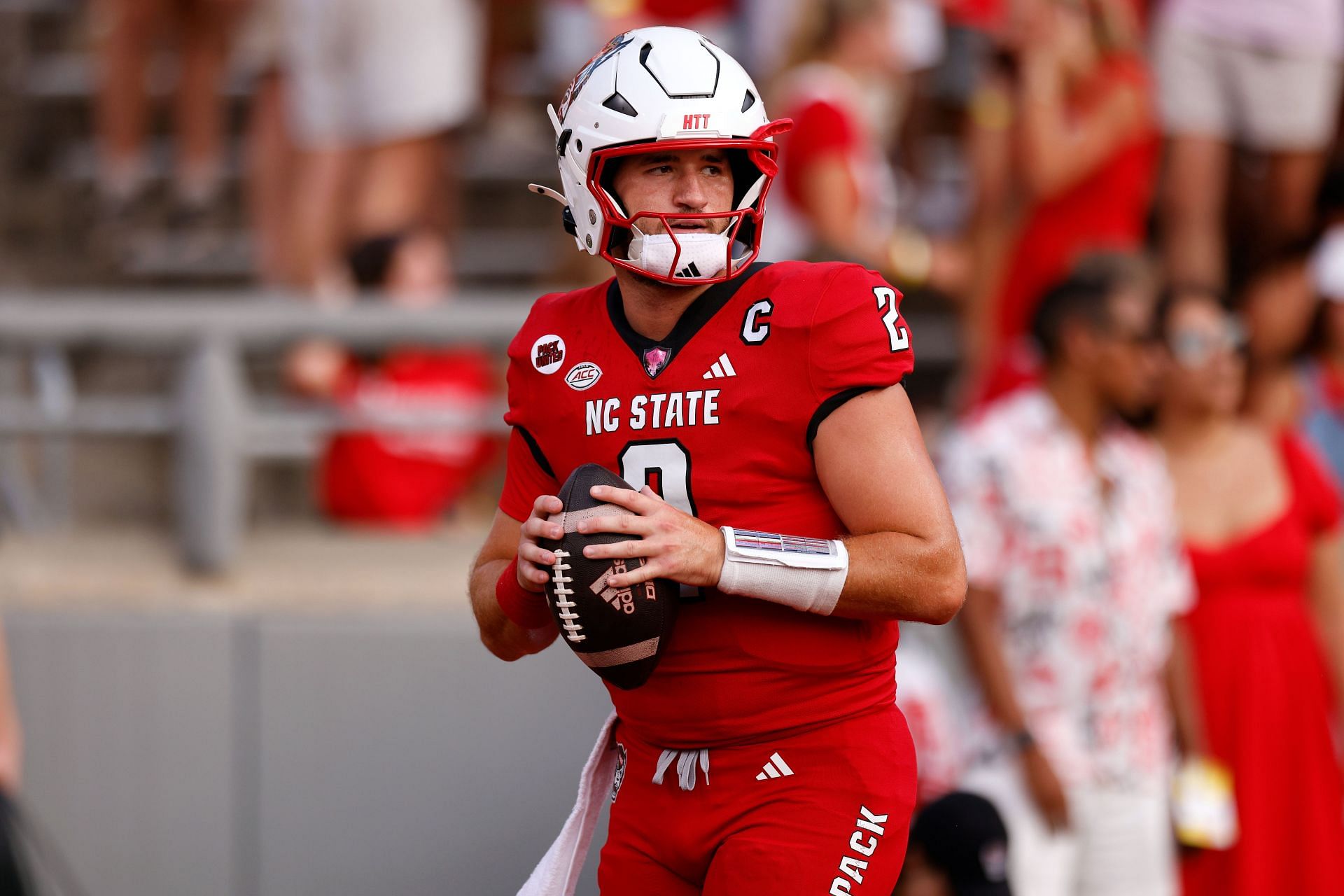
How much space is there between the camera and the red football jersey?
3076 millimetres

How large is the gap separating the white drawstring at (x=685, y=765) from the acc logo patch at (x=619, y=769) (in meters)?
0.15

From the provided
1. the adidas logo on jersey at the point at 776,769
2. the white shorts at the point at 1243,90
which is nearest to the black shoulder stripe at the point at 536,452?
the adidas logo on jersey at the point at 776,769

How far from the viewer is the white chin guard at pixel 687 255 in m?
3.08

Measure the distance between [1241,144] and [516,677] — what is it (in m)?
3.86

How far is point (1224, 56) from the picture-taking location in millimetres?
7301

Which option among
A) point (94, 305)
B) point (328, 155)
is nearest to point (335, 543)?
point (94, 305)

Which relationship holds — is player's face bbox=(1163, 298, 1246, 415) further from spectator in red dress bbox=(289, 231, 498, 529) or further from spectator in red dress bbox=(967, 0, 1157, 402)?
spectator in red dress bbox=(289, 231, 498, 529)

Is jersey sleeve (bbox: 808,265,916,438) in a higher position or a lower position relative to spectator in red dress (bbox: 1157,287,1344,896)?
higher

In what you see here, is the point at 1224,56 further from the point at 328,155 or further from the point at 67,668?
the point at 67,668

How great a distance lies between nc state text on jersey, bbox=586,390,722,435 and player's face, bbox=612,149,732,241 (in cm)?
30

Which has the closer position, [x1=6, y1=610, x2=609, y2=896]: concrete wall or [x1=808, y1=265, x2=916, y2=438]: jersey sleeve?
[x1=808, y1=265, x2=916, y2=438]: jersey sleeve

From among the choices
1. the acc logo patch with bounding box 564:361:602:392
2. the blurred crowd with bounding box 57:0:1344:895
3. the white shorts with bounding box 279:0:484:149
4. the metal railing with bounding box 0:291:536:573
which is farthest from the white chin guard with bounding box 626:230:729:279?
the white shorts with bounding box 279:0:484:149

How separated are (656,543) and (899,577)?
1.39 feet

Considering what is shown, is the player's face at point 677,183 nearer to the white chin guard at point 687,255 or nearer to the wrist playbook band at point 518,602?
the white chin guard at point 687,255
